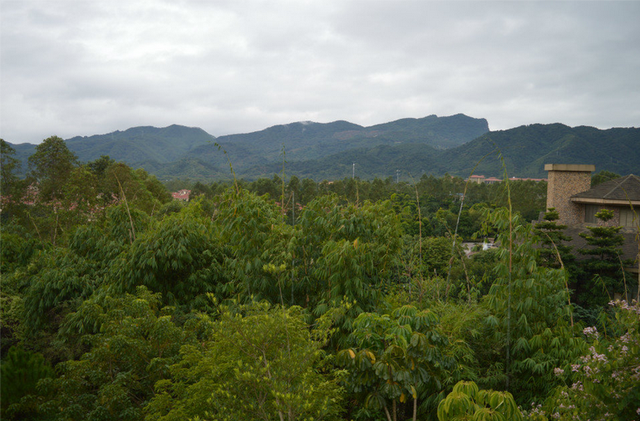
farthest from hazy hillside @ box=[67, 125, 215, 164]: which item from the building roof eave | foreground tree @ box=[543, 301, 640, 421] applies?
foreground tree @ box=[543, 301, 640, 421]

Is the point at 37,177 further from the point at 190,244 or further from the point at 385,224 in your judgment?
the point at 385,224

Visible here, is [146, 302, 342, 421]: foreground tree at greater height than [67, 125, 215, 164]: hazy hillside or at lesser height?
lesser

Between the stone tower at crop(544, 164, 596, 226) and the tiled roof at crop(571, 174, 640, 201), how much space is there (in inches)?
12.6

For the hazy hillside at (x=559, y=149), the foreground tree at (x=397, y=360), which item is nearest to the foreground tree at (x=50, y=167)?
the foreground tree at (x=397, y=360)

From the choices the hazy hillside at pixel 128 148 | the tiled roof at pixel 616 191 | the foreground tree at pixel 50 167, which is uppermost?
the hazy hillside at pixel 128 148

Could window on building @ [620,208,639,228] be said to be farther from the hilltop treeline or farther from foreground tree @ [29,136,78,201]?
foreground tree @ [29,136,78,201]

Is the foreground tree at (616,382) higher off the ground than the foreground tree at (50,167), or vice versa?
the foreground tree at (50,167)

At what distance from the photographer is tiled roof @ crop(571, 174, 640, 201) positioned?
13719 millimetres

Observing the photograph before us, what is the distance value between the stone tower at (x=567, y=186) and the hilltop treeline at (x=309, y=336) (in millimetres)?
11211

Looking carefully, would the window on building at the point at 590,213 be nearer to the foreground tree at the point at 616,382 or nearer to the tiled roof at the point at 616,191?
the tiled roof at the point at 616,191

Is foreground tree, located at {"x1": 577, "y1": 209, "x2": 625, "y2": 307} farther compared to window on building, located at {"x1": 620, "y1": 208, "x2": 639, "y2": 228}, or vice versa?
window on building, located at {"x1": 620, "y1": 208, "x2": 639, "y2": 228}

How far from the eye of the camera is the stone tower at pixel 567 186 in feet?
50.2

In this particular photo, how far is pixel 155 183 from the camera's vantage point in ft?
93.6

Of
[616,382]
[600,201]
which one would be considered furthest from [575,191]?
[616,382]
